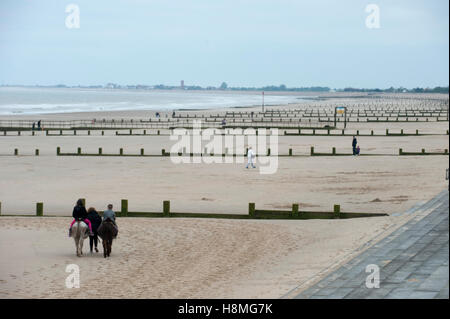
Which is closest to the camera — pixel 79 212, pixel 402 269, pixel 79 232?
pixel 402 269

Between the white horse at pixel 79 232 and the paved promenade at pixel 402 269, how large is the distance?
6.37 m

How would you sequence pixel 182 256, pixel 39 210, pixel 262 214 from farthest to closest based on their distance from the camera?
1. pixel 39 210
2. pixel 262 214
3. pixel 182 256

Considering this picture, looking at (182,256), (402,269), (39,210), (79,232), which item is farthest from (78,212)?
(402,269)

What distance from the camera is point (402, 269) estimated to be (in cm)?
1460

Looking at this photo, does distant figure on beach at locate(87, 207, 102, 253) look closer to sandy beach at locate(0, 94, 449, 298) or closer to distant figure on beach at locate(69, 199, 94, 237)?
distant figure on beach at locate(69, 199, 94, 237)

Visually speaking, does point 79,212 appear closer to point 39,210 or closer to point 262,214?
point 39,210

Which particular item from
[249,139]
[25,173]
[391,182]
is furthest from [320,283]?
[249,139]

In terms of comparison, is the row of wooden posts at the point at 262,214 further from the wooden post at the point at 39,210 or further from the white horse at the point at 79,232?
the white horse at the point at 79,232

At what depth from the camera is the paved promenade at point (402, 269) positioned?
512 inches

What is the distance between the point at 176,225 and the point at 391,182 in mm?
13250

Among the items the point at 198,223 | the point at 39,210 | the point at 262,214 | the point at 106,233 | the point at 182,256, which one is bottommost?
the point at 182,256

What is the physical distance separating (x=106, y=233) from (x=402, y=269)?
7.25m

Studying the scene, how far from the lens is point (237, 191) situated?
2978cm

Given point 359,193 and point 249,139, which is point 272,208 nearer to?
point 359,193
